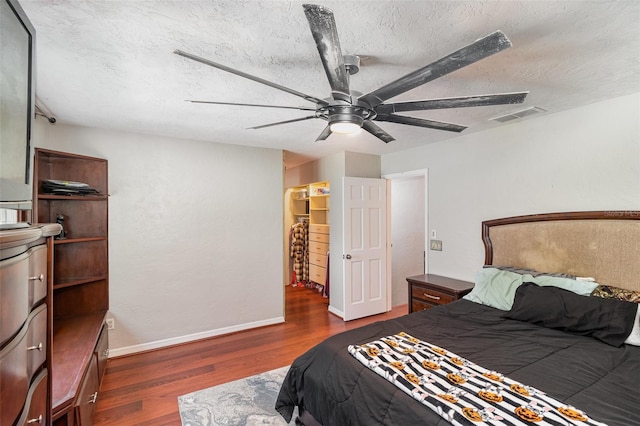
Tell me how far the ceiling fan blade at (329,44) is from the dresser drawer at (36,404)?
142cm

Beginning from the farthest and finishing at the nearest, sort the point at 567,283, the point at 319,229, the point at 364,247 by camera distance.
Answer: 1. the point at 319,229
2. the point at 364,247
3. the point at 567,283

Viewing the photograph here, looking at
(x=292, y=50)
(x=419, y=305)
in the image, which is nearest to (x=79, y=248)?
(x=292, y=50)

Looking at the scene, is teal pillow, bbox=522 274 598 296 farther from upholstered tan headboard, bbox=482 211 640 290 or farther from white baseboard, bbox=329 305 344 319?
white baseboard, bbox=329 305 344 319

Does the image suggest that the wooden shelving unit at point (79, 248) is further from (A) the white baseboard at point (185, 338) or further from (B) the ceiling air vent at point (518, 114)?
(B) the ceiling air vent at point (518, 114)

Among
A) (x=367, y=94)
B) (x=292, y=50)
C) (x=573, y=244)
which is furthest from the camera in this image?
(x=573, y=244)

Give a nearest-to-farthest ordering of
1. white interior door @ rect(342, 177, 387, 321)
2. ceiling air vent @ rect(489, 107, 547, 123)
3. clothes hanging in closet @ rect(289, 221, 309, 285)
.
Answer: ceiling air vent @ rect(489, 107, 547, 123), white interior door @ rect(342, 177, 387, 321), clothes hanging in closet @ rect(289, 221, 309, 285)

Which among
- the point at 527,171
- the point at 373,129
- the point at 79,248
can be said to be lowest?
the point at 79,248

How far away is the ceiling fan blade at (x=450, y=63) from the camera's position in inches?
41.4

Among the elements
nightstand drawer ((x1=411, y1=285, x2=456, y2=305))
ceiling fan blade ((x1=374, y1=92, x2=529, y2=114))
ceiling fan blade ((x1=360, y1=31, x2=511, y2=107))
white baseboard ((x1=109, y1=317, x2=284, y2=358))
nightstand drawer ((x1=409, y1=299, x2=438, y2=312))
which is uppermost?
ceiling fan blade ((x1=360, y1=31, x2=511, y2=107))

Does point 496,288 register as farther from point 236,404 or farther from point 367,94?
point 236,404

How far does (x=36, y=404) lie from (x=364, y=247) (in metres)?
3.64

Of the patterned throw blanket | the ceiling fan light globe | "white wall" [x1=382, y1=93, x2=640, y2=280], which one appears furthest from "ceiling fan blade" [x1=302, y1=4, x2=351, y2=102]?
"white wall" [x1=382, y1=93, x2=640, y2=280]

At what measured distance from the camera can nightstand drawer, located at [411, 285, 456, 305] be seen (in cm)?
307

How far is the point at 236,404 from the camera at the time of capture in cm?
235
